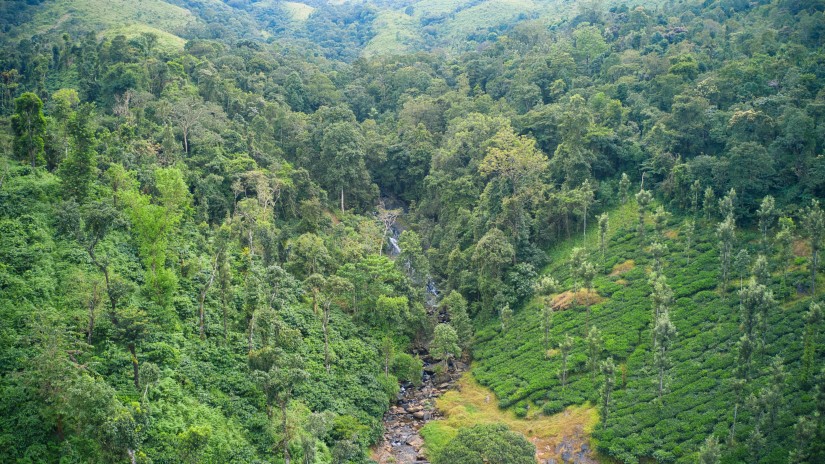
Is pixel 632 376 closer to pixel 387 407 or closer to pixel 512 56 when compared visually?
pixel 387 407

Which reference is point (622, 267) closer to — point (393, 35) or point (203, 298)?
point (203, 298)

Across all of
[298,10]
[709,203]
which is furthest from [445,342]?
[298,10]

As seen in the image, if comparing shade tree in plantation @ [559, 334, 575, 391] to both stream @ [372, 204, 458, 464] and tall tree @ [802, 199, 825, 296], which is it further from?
tall tree @ [802, 199, 825, 296]

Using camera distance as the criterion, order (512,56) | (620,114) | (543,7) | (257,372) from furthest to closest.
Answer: (543,7)
(512,56)
(620,114)
(257,372)

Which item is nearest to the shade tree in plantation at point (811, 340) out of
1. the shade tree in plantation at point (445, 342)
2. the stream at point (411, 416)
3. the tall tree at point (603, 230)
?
the tall tree at point (603, 230)

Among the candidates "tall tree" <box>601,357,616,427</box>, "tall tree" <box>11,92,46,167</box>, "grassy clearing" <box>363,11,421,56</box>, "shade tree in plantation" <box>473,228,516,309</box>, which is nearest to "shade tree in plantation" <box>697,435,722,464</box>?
"tall tree" <box>601,357,616,427</box>

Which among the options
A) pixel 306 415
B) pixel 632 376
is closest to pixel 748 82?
pixel 632 376
